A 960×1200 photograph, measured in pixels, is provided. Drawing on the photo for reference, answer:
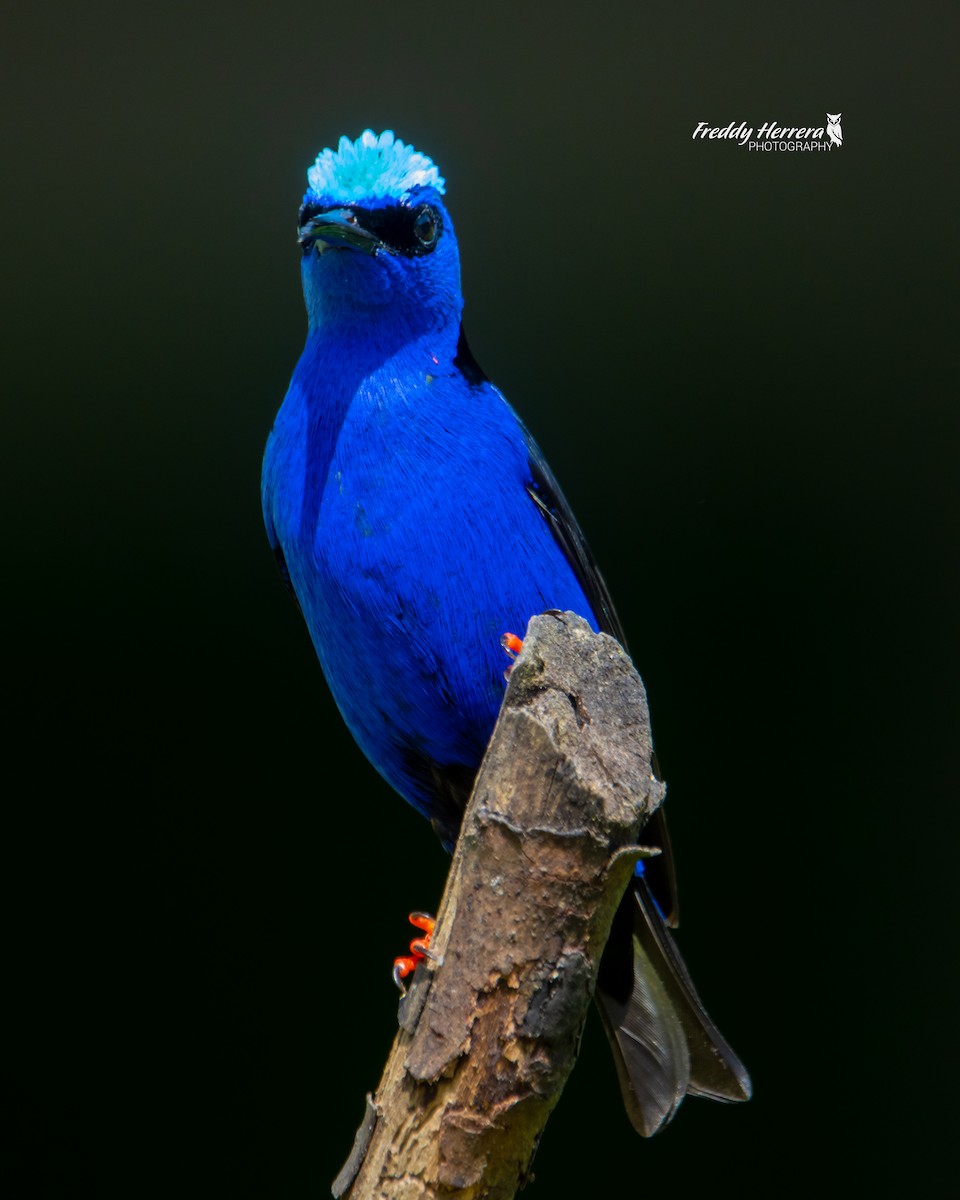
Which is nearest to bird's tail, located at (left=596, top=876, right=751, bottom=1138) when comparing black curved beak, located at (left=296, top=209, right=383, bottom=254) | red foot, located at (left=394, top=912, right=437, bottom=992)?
red foot, located at (left=394, top=912, right=437, bottom=992)

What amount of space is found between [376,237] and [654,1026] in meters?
1.69

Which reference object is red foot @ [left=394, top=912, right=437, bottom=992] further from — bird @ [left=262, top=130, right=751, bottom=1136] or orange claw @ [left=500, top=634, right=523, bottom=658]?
Answer: orange claw @ [left=500, top=634, right=523, bottom=658]

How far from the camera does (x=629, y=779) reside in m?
1.96

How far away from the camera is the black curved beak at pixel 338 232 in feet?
7.82

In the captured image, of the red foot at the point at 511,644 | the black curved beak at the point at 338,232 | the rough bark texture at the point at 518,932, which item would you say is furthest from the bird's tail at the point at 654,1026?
the black curved beak at the point at 338,232

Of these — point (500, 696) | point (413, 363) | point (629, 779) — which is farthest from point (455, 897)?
point (413, 363)

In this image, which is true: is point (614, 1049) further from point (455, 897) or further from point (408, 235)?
point (408, 235)

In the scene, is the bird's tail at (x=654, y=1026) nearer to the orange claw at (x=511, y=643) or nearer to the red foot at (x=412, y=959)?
the red foot at (x=412, y=959)

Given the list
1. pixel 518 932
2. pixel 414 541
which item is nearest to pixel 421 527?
pixel 414 541

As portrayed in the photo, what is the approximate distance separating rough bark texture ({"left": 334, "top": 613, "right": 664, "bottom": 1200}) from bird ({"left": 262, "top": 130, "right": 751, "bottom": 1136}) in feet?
1.60

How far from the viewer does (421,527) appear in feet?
7.89

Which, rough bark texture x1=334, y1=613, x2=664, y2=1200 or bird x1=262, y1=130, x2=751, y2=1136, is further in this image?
bird x1=262, y1=130, x2=751, y2=1136

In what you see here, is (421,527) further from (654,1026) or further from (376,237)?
(654,1026)

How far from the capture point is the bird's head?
2424 mm
